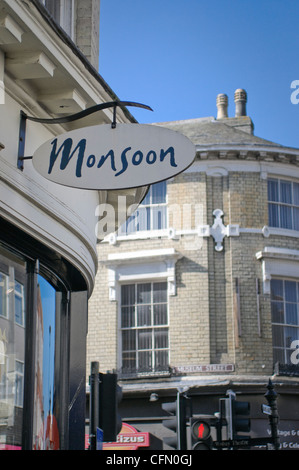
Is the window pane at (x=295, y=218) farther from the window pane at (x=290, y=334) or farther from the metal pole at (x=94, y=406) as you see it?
the metal pole at (x=94, y=406)

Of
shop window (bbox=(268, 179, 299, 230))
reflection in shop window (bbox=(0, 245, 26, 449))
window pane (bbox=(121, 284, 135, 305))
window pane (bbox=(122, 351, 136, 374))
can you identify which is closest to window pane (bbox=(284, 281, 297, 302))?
shop window (bbox=(268, 179, 299, 230))

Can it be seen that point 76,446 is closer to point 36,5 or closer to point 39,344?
point 39,344

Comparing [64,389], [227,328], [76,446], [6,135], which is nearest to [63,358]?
[64,389]

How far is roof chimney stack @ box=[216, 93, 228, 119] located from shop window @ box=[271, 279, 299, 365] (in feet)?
21.7

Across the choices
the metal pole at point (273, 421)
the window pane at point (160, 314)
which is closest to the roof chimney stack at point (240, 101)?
the window pane at point (160, 314)

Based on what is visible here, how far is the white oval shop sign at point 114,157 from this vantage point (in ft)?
20.9

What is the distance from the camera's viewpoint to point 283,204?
21.2 meters

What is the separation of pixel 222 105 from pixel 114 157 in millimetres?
18876

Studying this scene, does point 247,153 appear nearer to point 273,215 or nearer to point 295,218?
point 273,215

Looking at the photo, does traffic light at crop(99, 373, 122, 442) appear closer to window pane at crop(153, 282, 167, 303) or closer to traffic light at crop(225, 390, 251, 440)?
traffic light at crop(225, 390, 251, 440)

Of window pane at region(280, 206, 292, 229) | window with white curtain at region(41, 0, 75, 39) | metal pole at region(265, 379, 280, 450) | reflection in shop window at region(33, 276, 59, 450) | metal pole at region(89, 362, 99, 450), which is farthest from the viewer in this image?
window pane at region(280, 206, 292, 229)

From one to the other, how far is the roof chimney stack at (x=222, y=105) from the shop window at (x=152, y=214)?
15.4 feet

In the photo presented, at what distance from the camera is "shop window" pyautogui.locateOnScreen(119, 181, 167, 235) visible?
21.0 metres

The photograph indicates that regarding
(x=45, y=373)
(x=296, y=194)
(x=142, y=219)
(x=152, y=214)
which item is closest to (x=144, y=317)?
(x=142, y=219)
